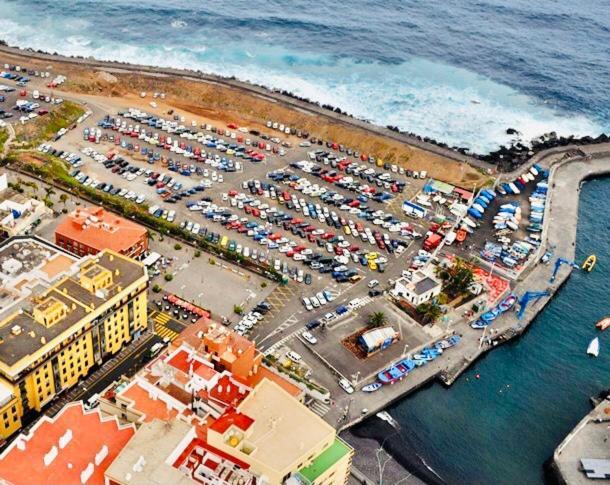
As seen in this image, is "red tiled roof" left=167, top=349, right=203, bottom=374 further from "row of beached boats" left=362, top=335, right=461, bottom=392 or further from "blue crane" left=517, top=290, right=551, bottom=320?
"blue crane" left=517, top=290, right=551, bottom=320

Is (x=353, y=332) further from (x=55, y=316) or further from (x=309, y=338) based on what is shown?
(x=55, y=316)

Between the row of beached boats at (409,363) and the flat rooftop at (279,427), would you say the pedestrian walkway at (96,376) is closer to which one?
the flat rooftop at (279,427)

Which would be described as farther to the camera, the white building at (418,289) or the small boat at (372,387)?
the white building at (418,289)

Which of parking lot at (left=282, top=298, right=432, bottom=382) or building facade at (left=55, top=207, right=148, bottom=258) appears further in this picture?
building facade at (left=55, top=207, right=148, bottom=258)

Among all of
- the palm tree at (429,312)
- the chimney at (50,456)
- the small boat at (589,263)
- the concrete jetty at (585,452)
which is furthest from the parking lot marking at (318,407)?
the small boat at (589,263)

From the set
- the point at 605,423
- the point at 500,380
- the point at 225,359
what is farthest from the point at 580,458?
the point at 225,359

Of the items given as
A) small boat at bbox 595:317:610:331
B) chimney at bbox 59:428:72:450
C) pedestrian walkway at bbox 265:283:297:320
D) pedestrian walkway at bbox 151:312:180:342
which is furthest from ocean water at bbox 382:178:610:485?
chimney at bbox 59:428:72:450
